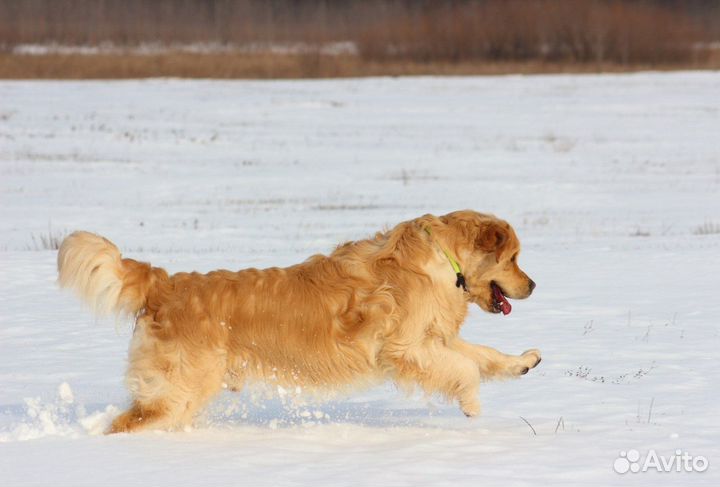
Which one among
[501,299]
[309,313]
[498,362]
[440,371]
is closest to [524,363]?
[498,362]

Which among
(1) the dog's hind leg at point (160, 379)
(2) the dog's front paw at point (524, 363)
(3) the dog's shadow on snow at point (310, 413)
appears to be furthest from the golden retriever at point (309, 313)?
(3) the dog's shadow on snow at point (310, 413)

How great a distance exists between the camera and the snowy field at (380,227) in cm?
591

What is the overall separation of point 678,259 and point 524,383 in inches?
198

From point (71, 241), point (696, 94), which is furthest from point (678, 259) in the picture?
point (696, 94)

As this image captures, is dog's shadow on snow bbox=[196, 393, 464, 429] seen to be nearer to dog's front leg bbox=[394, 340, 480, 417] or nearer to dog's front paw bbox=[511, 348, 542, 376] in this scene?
dog's front leg bbox=[394, 340, 480, 417]

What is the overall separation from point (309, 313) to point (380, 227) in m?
8.58

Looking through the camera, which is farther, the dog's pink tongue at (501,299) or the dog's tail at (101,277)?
the dog's pink tongue at (501,299)

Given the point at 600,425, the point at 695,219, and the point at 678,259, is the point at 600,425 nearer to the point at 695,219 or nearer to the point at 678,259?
the point at 678,259

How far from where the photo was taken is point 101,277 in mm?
6211

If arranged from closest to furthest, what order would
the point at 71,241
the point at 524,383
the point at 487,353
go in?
the point at 71,241 < the point at 487,353 < the point at 524,383

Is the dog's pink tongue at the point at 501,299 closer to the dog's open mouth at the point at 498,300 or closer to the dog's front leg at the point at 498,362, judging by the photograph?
the dog's open mouth at the point at 498,300

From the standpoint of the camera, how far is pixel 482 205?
1741cm

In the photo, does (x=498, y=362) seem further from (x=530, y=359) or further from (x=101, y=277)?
(x=101, y=277)

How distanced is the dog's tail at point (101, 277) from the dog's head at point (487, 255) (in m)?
1.81
